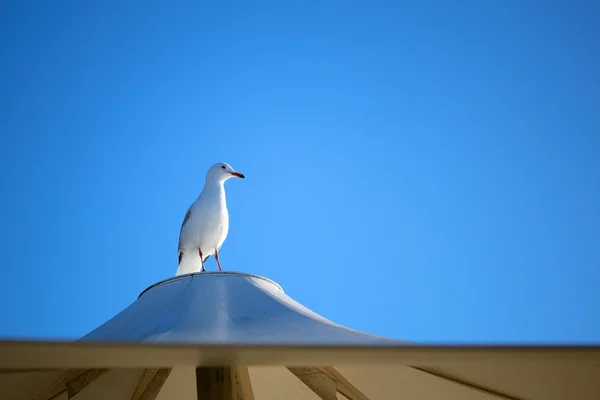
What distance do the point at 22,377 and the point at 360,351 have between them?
1.03 meters

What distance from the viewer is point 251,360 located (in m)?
1.60

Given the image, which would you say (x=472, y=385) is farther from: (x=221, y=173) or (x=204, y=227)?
(x=221, y=173)

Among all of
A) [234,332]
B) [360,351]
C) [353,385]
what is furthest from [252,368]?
[360,351]

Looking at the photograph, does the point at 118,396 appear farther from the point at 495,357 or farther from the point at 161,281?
the point at 495,357

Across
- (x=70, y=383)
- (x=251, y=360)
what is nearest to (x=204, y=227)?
(x=70, y=383)

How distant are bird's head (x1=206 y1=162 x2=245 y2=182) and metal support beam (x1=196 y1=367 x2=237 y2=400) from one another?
12.2ft

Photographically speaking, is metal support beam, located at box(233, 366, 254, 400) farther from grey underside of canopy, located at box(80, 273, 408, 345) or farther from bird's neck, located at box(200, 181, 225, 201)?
bird's neck, located at box(200, 181, 225, 201)

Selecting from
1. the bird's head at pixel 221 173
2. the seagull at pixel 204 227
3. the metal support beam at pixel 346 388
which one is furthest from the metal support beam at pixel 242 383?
the bird's head at pixel 221 173

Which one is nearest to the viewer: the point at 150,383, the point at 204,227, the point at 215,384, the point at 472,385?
the point at 215,384

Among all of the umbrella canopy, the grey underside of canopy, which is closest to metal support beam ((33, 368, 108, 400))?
the umbrella canopy

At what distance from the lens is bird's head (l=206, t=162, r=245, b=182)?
5634 millimetres

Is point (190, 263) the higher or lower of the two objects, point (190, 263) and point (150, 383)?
the higher

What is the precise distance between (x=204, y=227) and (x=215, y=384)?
3320mm

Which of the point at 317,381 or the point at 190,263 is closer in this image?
the point at 317,381
